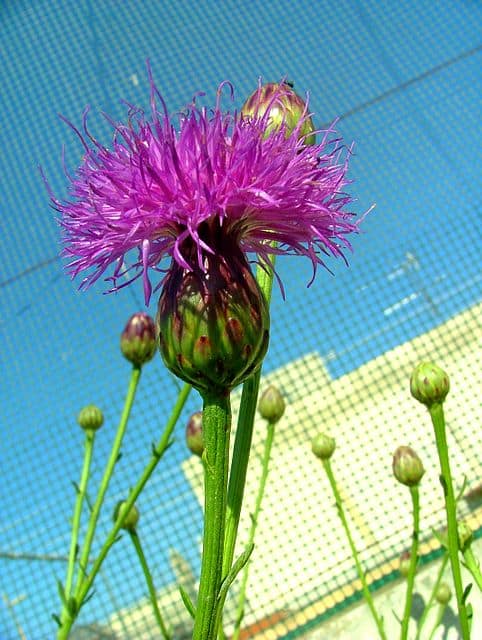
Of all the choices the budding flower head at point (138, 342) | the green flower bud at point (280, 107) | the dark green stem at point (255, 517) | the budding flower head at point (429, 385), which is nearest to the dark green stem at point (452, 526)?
the budding flower head at point (429, 385)

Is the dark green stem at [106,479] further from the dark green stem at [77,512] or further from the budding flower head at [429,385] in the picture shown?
the budding flower head at [429,385]

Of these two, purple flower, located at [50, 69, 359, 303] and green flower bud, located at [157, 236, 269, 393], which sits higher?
purple flower, located at [50, 69, 359, 303]

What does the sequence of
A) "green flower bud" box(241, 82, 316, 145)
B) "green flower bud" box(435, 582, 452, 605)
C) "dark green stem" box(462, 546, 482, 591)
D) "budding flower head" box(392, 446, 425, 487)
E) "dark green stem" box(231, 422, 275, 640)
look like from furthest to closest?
"green flower bud" box(435, 582, 452, 605), "budding flower head" box(392, 446, 425, 487), "dark green stem" box(231, 422, 275, 640), "dark green stem" box(462, 546, 482, 591), "green flower bud" box(241, 82, 316, 145)

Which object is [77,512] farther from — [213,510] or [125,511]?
[213,510]

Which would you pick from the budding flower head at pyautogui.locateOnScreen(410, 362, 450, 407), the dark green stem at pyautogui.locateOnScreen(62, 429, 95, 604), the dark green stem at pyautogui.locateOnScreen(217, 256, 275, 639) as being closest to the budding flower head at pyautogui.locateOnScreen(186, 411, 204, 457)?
the dark green stem at pyautogui.locateOnScreen(62, 429, 95, 604)

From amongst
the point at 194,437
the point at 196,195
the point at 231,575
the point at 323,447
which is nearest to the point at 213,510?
the point at 231,575

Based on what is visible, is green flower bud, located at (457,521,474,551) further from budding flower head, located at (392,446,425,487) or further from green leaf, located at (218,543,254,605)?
green leaf, located at (218,543,254,605)

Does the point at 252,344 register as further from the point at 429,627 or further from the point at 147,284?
the point at 429,627
